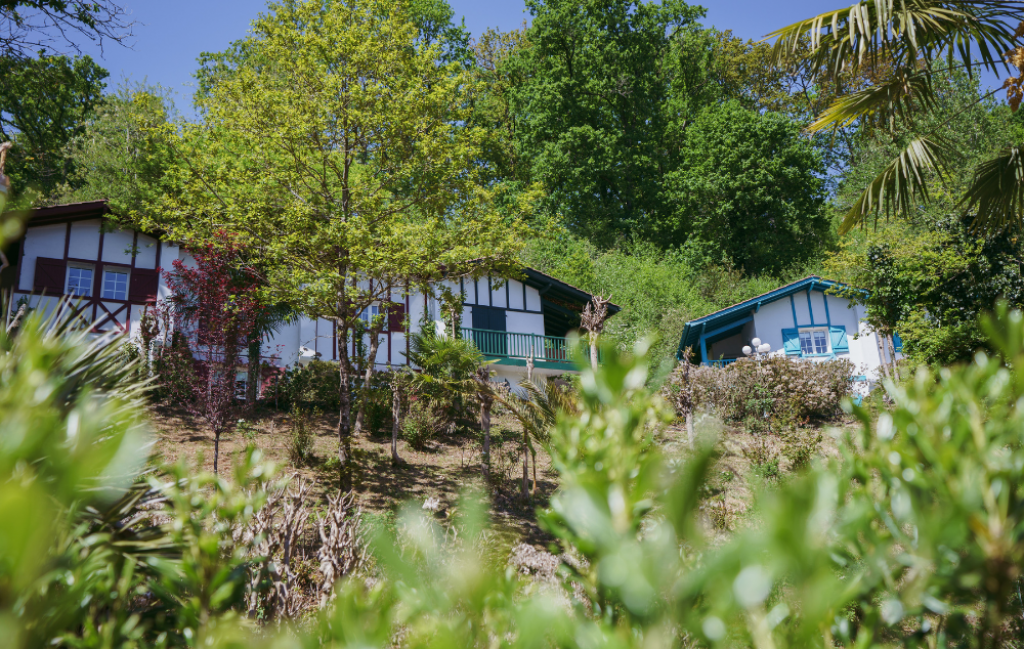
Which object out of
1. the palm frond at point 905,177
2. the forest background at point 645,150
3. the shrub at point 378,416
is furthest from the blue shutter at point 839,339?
the palm frond at point 905,177

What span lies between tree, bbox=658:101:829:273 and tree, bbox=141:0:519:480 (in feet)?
78.4

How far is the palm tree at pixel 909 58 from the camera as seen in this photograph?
6.36 meters

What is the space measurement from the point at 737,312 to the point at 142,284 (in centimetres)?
2176

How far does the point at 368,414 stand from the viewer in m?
15.8

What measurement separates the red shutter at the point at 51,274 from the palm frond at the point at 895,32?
19.5 meters

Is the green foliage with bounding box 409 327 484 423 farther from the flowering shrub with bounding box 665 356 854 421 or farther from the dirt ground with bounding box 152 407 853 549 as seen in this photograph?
the flowering shrub with bounding box 665 356 854 421

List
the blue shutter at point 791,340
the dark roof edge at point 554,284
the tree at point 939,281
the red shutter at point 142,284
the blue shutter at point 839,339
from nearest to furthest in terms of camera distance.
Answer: the tree at point 939,281, the red shutter at point 142,284, the blue shutter at point 839,339, the dark roof edge at point 554,284, the blue shutter at point 791,340

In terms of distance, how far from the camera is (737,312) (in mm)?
25203

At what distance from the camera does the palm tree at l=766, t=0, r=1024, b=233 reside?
6.36 metres

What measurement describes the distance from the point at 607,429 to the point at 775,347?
86.1ft

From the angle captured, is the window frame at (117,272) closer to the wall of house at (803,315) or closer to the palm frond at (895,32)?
the palm frond at (895,32)

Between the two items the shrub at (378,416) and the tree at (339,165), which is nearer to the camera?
the tree at (339,165)

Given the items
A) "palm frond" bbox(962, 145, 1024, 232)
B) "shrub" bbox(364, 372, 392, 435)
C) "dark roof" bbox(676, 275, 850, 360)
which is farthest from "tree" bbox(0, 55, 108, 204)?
"dark roof" bbox(676, 275, 850, 360)

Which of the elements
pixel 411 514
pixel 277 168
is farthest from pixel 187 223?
pixel 411 514
